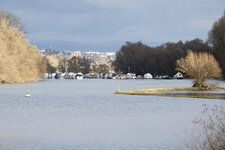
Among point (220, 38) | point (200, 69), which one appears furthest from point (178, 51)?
point (200, 69)

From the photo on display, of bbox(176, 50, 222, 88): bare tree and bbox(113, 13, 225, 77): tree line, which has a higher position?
bbox(113, 13, 225, 77): tree line

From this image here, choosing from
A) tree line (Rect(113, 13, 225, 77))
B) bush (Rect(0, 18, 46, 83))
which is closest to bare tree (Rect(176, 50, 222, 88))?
bush (Rect(0, 18, 46, 83))

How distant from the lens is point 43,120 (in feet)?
85.9

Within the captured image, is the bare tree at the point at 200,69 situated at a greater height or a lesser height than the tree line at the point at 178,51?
lesser

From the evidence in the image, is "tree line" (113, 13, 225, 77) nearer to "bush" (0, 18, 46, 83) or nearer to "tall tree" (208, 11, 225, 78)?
"tall tree" (208, 11, 225, 78)

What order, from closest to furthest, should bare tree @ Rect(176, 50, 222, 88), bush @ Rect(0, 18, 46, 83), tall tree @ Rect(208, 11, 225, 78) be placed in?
bare tree @ Rect(176, 50, 222, 88) < bush @ Rect(0, 18, 46, 83) < tall tree @ Rect(208, 11, 225, 78)

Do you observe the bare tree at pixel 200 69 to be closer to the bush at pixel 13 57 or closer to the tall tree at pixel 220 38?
the bush at pixel 13 57

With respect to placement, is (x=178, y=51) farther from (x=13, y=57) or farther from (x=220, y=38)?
(x=13, y=57)

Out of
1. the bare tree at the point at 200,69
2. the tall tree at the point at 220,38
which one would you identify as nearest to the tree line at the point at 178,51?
the tall tree at the point at 220,38

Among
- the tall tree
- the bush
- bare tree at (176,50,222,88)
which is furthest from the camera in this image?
the tall tree

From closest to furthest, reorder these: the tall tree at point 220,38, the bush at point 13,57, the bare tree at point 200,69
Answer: the bare tree at point 200,69
the bush at point 13,57
the tall tree at point 220,38

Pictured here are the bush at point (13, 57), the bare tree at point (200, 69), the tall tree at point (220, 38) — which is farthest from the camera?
the tall tree at point (220, 38)

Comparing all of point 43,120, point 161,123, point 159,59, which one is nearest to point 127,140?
point 161,123

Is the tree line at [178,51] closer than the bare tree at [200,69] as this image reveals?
No
